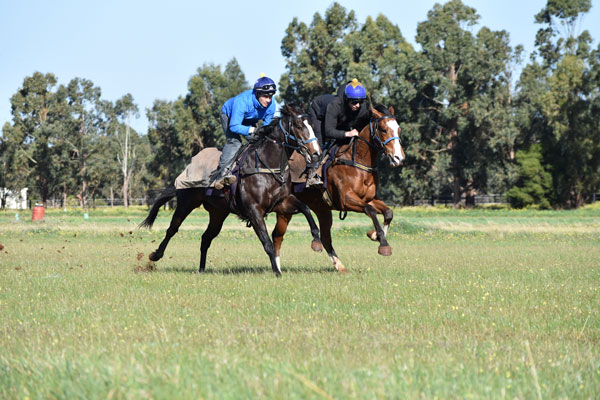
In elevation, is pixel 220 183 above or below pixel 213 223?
above

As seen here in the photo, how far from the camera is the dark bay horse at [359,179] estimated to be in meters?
12.5

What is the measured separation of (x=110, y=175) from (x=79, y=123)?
8.63 m

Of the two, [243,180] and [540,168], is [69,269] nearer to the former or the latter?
[243,180]

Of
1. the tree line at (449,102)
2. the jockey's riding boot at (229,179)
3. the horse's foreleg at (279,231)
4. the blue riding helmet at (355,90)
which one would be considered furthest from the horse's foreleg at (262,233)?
the tree line at (449,102)

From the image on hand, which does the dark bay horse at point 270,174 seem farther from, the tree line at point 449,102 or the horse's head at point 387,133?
the tree line at point 449,102

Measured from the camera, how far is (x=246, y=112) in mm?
12594

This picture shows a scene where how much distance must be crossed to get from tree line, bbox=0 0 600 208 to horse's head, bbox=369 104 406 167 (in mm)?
47494

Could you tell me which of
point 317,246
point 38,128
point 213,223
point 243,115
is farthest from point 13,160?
point 243,115

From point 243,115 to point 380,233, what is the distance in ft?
11.2

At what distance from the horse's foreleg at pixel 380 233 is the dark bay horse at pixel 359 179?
0.7 inches

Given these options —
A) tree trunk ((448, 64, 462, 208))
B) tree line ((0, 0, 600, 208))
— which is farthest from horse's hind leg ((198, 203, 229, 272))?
tree trunk ((448, 64, 462, 208))

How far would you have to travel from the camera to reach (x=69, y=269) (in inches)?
568

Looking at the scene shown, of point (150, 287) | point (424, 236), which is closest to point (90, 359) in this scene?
point (150, 287)

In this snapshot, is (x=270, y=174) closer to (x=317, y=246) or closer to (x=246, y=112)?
(x=246, y=112)
